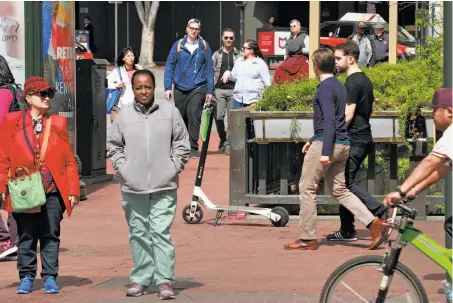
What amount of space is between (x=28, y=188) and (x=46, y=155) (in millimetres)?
294

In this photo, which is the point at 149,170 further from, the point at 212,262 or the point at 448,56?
the point at 448,56

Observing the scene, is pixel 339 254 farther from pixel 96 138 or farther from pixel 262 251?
pixel 96 138

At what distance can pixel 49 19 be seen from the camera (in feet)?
42.0

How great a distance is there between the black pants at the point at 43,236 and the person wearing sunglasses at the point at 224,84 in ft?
29.7

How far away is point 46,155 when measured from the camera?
8125 mm

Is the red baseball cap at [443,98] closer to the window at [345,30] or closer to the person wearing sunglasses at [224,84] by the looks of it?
the person wearing sunglasses at [224,84]

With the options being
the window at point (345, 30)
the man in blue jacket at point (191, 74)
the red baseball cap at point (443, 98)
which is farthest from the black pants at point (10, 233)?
the window at point (345, 30)

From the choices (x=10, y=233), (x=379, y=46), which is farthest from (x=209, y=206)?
(x=379, y=46)

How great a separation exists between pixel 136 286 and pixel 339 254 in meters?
2.36

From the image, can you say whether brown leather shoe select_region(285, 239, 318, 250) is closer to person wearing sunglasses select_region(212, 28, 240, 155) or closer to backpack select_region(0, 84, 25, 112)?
backpack select_region(0, 84, 25, 112)

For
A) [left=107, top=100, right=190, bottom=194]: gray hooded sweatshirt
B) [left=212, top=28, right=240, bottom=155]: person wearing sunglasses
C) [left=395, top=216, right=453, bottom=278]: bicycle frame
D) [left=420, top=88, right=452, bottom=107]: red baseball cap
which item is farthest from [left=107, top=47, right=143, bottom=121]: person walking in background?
[left=395, top=216, right=453, bottom=278]: bicycle frame

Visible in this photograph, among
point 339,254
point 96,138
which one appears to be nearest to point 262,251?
point 339,254

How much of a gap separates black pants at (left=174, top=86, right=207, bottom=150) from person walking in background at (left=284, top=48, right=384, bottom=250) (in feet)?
21.7

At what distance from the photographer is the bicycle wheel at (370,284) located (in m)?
6.29
